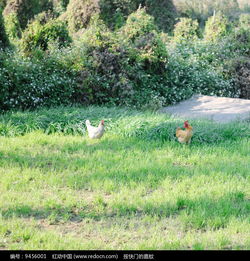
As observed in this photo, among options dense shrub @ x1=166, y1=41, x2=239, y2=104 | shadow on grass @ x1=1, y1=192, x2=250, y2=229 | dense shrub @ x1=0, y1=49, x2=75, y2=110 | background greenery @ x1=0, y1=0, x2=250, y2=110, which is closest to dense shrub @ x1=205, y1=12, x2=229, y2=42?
background greenery @ x1=0, y1=0, x2=250, y2=110

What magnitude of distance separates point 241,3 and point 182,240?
30622 mm

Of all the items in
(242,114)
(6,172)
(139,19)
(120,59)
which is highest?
(139,19)

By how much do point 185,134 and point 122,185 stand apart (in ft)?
6.59

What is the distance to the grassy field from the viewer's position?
4352 millimetres

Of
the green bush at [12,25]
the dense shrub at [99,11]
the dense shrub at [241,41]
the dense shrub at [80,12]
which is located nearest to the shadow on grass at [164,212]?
the dense shrub at [241,41]

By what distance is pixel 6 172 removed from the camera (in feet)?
19.5

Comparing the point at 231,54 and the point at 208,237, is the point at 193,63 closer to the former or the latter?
the point at 231,54

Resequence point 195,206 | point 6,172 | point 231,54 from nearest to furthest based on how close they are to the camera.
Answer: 1. point 195,206
2. point 6,172
3. point 231,54

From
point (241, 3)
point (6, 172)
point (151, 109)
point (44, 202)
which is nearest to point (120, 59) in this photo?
point (151, 109)

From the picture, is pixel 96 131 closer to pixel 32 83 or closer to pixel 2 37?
pixel 32 83

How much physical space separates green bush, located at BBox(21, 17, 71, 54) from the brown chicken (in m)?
5.22

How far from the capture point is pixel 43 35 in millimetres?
11641

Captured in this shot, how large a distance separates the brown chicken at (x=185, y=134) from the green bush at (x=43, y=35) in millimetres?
5225

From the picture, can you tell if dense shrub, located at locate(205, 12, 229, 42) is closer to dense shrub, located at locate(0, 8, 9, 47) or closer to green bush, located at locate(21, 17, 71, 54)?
green bush, located at locate(21, 17, 71, 54)
